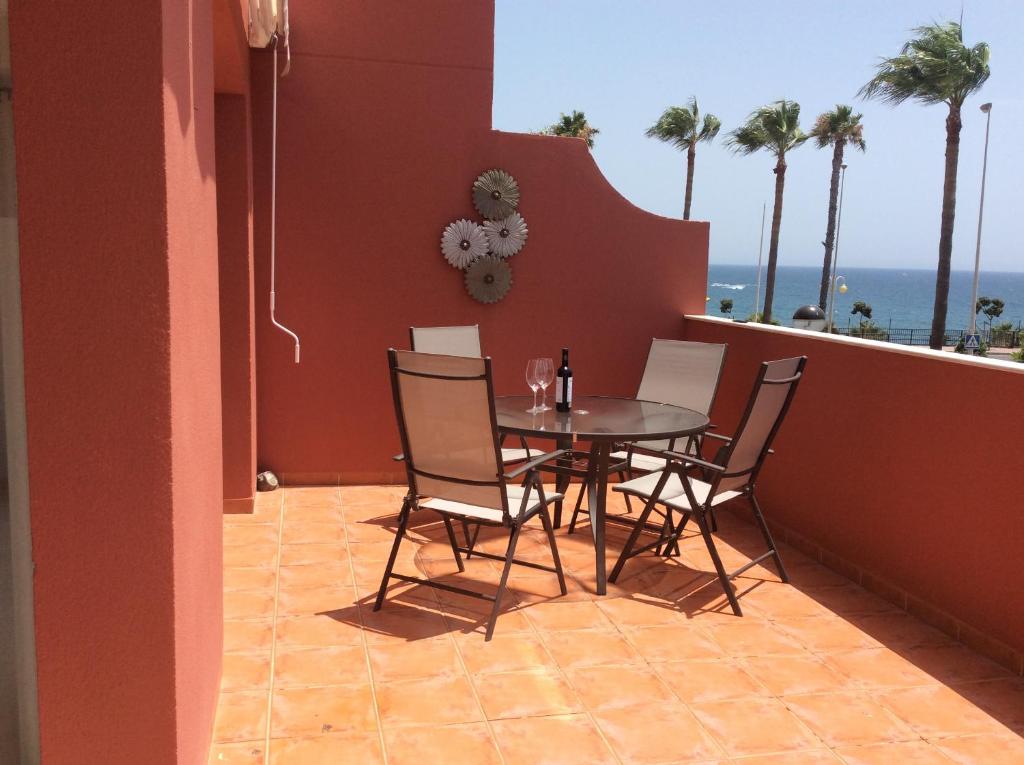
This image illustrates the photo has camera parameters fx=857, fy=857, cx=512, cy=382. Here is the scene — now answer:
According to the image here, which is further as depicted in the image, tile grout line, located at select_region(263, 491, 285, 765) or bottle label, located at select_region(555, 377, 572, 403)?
bottle label, located at select_region(555, 377, 572, 403)

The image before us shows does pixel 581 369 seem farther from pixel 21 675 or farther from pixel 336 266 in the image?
pixel 21 675

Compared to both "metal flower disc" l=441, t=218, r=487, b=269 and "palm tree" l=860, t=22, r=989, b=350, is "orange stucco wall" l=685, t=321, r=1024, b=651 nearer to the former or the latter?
"metal flower disc" l=441, t=218, r=487, b=269

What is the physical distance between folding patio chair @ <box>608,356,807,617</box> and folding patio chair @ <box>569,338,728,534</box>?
2.11 feet

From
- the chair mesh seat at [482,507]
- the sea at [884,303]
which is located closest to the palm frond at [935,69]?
the chair mesh seat at [482,507]

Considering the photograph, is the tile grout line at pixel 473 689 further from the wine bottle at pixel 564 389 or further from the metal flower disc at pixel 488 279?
the metal flower disc at pixel 488 279

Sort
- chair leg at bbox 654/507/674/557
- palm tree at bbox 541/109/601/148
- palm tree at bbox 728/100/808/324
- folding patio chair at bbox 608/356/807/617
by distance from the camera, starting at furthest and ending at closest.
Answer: palm tree at bbox 728/100/808/324 → palm tree at bbox 541/109/601/148 → chair leg at bbox 654/507/674/557 → folding patio chair at bbox 608/356/807/617

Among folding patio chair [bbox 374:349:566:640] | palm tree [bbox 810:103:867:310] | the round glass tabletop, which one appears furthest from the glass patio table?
palm tree [bbox 810:103:867:310]

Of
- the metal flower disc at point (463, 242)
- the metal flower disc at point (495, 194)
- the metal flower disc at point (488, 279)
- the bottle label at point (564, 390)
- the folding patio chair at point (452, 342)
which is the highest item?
the metal flower disc at point (495, 194)

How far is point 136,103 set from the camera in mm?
1622

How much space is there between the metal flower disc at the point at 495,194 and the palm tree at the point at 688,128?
2798 centimetres

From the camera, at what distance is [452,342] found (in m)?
5.00

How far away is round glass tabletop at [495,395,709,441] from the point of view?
3.73m

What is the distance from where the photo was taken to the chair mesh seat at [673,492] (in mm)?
3768

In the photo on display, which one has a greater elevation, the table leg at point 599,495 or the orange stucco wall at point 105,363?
the orange stucco wall at point 105,363
